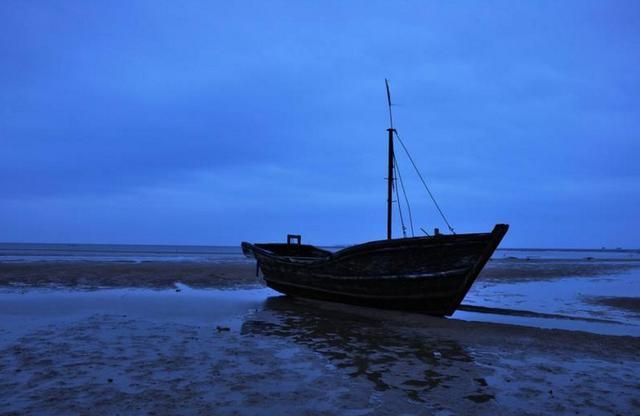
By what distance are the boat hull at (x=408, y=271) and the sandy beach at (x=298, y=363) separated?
52 cm

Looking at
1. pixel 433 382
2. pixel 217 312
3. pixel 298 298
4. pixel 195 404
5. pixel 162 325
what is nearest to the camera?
pixel 195 404

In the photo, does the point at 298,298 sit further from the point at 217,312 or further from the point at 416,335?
the point at 416,335

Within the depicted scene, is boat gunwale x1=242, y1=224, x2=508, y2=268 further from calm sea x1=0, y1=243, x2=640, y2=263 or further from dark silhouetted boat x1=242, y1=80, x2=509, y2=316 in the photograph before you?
calm sea x1=0, y1=243, x2=640, y2=263

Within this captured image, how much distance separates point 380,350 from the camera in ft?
26.8

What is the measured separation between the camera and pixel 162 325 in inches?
406

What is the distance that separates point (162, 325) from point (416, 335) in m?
5.46

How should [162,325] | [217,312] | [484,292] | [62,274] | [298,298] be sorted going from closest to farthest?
[162,325] → [217,312] → [298,298] → [484,292] → [62,274]

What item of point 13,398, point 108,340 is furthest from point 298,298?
point 13,398

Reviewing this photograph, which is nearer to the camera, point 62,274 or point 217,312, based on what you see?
point 217,312

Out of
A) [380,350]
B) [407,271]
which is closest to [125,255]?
[407,271]

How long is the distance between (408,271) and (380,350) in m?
4.74

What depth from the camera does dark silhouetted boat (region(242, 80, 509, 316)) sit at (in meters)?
11.8

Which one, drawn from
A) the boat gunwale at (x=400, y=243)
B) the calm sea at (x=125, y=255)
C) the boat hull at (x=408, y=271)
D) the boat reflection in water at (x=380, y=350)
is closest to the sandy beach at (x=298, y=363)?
the boat reflection in water at (x=380, y=350)

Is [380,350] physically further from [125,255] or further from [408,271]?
[125,255]
